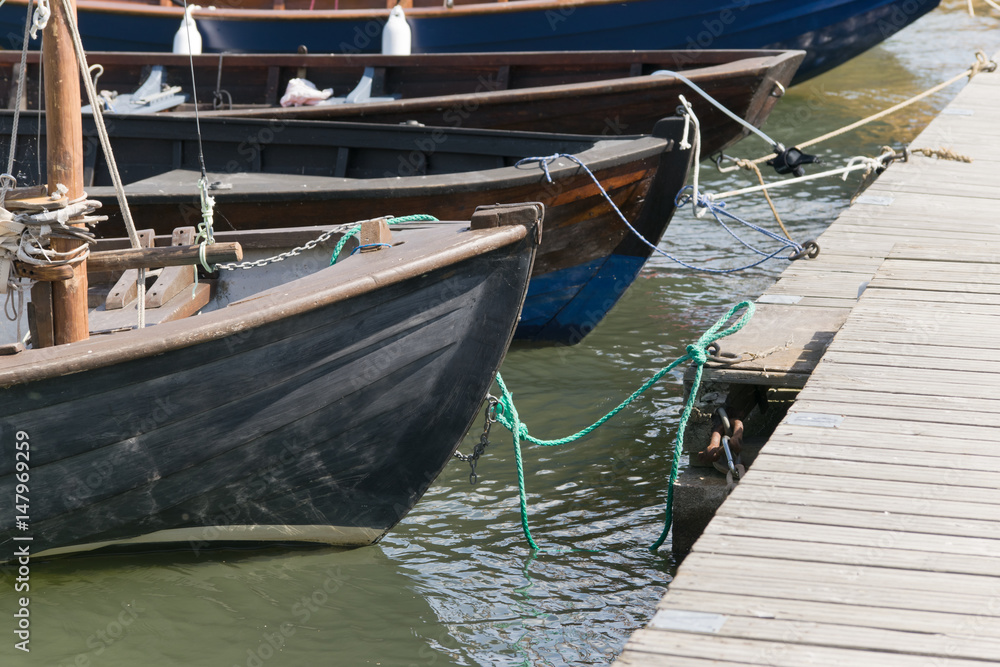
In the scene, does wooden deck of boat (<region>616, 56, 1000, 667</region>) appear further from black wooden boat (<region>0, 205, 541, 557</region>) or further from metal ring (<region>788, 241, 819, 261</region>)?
black wooden boat (<region>0, 205, 541, 557</region>)

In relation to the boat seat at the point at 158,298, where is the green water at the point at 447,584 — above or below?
below

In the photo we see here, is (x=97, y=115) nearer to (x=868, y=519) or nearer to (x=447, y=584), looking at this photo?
(x=447, y=584)

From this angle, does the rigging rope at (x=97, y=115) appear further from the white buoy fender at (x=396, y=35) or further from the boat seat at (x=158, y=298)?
the white buoy fender at (x=396, y=35)

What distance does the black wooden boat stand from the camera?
11.2 ft

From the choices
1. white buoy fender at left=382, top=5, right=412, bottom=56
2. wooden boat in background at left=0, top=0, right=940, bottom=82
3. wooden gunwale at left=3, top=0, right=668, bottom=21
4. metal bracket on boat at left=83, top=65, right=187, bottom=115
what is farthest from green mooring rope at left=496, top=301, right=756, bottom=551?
wooden boat in background at left=0, top=0, right=940, bottom=82

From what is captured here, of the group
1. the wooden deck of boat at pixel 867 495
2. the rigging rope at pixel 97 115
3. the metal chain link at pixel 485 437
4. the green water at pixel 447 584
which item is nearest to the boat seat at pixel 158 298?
the rigging rope at pixel 97 115

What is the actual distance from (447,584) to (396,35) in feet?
21.8

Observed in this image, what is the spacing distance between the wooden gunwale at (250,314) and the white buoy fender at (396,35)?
6.17m

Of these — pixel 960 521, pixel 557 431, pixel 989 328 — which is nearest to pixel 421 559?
pixel 557 431

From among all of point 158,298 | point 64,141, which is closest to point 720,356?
point 158,298

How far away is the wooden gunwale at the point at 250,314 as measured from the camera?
3.29 meters

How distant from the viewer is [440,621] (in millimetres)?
3670

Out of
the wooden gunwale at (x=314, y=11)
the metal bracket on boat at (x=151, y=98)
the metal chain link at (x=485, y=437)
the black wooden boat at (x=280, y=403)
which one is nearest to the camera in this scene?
the black wooden boat at (x=280, y=403)

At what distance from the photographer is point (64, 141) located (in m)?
3.66
